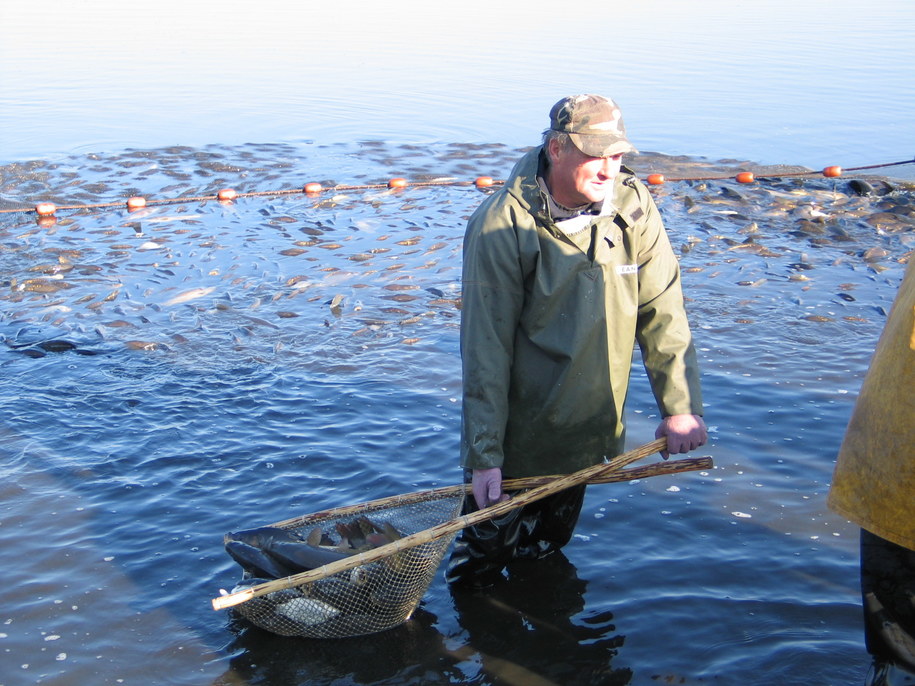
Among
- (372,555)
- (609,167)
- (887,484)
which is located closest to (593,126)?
(609,167)

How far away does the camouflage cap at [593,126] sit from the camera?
396 centimetres

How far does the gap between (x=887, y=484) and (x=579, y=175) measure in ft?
5.50

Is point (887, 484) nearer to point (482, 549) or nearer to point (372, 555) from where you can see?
point (372, 555)

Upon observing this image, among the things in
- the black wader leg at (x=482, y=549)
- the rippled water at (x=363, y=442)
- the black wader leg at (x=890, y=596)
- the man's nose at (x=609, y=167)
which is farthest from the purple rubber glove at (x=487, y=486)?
the black wader leg at (x=890, y=596)

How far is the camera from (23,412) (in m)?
7.26

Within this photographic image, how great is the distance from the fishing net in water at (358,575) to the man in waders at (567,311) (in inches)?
16.7

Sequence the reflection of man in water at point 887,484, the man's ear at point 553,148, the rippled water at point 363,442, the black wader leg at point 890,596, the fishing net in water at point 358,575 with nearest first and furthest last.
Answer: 1. the reflection of man in water at point 887,484
2. the black wader leg at point 890,596
3. the man's ear at point 553,148
4. the fishing net in water at point 358,575
5. the rippled water at point 363,442

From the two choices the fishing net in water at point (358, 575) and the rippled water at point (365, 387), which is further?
the rippled water at point (365, 387)

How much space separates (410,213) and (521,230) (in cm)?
898

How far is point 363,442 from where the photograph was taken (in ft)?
22.5

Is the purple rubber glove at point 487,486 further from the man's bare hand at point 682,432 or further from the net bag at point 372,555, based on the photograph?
the man's bare hand at point 682,432

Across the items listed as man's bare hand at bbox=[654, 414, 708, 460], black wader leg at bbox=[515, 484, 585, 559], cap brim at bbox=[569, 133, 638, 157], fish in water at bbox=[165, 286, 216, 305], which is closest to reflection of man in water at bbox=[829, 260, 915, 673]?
man's bare hand at bbox=[654, 414, 708, 460]

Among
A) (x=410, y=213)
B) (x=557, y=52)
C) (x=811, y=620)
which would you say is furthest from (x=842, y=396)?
(x=557, y=52)

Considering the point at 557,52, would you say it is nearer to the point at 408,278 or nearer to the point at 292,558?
the point at 408,278
